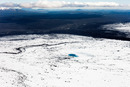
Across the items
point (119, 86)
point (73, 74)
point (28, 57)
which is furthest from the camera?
point (28, 57)

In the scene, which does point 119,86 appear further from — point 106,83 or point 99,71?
point 99,71

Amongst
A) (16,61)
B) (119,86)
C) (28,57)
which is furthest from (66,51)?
(119,86)

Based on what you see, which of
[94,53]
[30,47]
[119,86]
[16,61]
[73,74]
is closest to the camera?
[119,86]

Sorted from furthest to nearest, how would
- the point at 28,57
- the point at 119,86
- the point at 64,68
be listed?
1. the point at 28,57
2. the point at 64,68
3. the point at 119,86

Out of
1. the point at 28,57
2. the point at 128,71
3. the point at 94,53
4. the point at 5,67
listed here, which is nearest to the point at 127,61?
the point at 128,71

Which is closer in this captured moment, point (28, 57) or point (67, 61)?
point (67, 61)

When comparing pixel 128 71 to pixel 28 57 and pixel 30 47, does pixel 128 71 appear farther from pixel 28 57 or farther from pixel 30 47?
pixel 30 47
